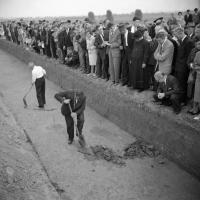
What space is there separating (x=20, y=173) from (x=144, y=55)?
570cm

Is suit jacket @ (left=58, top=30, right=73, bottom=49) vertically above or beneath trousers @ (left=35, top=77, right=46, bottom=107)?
above

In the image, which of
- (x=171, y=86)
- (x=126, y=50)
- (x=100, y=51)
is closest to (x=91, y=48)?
(x=100, y=51)

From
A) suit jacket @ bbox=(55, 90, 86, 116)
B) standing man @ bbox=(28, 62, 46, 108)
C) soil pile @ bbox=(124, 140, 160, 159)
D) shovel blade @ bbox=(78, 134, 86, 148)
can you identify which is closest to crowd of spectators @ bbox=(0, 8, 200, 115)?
soil pile @ bbox=(124, 140, 160, 159)

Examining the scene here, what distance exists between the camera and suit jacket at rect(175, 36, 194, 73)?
9.62 meters

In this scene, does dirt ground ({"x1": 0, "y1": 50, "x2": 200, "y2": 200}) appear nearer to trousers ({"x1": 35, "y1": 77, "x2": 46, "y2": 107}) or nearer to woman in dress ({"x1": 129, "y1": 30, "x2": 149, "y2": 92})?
trousers ({"x1": 35, "y1": 77, "x2": 46, "y2": 107})

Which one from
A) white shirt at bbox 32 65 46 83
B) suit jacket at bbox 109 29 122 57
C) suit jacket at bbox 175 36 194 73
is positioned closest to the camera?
Answer: suit jacket at bbox 175 36 194 73

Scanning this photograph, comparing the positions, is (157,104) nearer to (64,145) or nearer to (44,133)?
(64,145)

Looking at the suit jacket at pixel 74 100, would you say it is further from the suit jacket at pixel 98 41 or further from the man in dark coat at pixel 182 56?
the suit jacket at pixel 98 41

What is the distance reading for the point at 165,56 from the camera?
10.0m

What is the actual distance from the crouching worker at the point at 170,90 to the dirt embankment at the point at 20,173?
13.9 feet

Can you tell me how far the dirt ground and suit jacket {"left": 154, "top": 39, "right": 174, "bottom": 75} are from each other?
277 centimetres

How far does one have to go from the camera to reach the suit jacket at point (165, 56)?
32.6ft

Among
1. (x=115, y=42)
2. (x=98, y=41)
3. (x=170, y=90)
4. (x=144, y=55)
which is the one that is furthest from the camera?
(x=98, y=41)

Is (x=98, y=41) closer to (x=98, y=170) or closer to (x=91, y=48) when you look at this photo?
(x=91, y=48)
